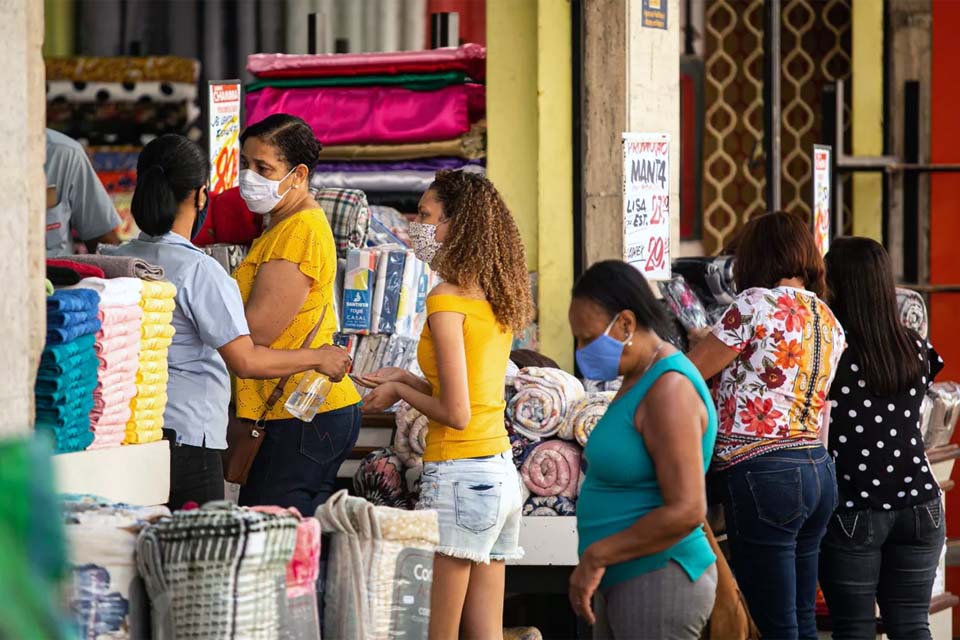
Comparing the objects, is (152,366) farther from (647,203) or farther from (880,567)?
(647,203)

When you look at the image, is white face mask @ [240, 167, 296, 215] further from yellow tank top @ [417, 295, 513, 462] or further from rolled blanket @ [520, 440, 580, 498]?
rolled blanket @ [520, 440, 580, 498]

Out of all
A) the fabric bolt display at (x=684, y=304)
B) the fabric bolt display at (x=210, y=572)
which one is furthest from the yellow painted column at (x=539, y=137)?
the fabric bolt display at (x=210, y=572)

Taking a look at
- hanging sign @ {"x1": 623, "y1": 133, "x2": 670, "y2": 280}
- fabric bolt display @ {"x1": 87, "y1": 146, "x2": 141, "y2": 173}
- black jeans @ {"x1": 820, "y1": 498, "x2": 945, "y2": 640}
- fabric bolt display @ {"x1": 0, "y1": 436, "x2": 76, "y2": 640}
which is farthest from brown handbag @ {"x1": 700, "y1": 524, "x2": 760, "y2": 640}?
fabric bolt display @ {"x1": 87, "y1": 146, "x2": 141, "y2": 173}

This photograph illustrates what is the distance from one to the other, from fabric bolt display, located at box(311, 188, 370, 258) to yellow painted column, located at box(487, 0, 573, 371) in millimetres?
1333

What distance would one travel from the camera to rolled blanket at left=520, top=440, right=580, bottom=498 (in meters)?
5.04

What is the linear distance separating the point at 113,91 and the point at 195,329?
16.7ft

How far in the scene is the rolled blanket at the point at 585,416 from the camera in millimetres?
5004

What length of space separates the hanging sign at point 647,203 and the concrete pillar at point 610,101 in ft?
0.20

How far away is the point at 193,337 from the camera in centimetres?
387

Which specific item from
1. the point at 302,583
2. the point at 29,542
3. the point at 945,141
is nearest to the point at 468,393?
the point at 302,583

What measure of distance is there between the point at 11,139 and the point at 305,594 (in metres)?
1.11

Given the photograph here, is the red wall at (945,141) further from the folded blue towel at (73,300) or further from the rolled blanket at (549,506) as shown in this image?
the folded blue towel at (73,300)

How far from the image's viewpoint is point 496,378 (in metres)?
4.10

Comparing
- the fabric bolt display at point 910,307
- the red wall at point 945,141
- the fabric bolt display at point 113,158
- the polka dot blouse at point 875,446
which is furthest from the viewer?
the red wall at point 945,141
